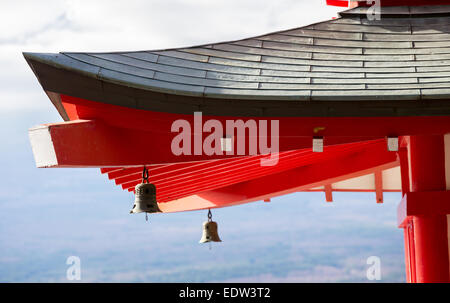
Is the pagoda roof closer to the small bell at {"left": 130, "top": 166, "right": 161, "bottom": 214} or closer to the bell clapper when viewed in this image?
the small bell at {"left": 130, "top": 166, "right": 161, "bottom": 214}

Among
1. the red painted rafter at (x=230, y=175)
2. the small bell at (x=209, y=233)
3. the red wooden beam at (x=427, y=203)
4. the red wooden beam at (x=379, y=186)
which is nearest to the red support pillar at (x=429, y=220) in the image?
the red wooden beam at (x=427, y=203)

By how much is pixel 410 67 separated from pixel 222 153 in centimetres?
164

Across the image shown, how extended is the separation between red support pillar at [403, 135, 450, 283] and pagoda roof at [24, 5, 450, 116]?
117cm

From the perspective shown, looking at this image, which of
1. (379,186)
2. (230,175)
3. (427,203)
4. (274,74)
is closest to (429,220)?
(427,203)

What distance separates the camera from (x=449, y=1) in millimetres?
6262

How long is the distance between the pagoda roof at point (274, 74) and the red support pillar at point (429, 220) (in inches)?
46.1

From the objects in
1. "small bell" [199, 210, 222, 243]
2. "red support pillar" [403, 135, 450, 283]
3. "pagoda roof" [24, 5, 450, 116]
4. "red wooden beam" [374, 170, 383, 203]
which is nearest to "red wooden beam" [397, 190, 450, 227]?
"red support pillar" [403, 135, 450, 283]

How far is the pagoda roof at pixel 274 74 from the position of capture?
16.6ft

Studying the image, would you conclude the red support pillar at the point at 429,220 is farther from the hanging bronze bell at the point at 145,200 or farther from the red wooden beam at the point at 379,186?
the red wooden beam at the point at 379,186

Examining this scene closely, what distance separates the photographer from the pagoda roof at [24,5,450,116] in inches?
199

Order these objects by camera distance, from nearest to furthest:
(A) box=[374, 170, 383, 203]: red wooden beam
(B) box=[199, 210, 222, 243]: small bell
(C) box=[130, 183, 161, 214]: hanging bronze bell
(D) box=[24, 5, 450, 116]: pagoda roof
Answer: (D) box=[24, 5, 450, 116]: pagoda roof
(C) box=[130, 183, 161, 214]: hanging bronze bell
(B) box=[199, 210, 222, 243]: small bell
(A) box=[374, 170, 383, 203]: red wooden beam

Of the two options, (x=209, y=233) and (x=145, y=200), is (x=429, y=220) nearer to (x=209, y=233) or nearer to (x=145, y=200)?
(x=145, y=200)

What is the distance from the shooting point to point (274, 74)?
17.5 ft
